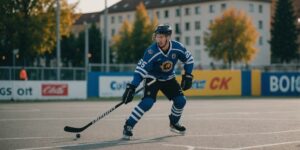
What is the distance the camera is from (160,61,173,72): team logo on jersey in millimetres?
10039

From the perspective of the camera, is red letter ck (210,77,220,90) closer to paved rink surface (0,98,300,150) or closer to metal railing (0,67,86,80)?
metal railing (0,67,86,80)

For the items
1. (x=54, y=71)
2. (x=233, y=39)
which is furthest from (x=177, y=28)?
(x=54, y=71)

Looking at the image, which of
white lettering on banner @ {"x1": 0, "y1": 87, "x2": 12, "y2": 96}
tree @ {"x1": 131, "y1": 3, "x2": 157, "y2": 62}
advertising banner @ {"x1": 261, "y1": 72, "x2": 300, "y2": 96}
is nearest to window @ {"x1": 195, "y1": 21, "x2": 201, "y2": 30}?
tree @ {"x1": 131, "y1": 3, "x2": 157, "y2": 62}

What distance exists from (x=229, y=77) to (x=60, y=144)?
26.9m

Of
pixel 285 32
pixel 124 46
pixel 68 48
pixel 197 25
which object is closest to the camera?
pixel 124 46

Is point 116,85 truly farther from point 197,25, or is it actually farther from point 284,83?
point 197,25

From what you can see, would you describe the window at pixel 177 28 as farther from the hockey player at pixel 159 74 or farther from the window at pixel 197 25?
the hockey player at pixel 159 74

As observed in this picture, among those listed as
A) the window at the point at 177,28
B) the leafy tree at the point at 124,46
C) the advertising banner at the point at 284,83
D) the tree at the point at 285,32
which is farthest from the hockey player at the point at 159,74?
the window at the point at 177,28

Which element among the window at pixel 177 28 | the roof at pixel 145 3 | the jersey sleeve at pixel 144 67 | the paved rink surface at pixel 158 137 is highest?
the roof at pixel 145 3

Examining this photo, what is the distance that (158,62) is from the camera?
32.8 ft

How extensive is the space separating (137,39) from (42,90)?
46.5 metres

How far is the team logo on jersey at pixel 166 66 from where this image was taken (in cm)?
1004

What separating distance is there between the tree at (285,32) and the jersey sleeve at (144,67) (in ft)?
232

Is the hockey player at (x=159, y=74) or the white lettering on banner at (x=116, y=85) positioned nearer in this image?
the hockey player at (x=159, y=74)
